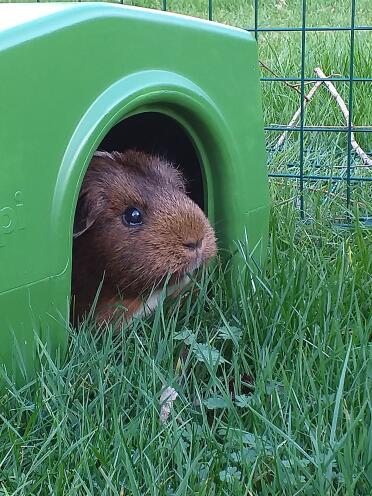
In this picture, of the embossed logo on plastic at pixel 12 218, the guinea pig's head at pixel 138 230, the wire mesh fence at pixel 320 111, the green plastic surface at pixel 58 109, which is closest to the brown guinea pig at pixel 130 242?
the guinea pig's head at pixel 138 230

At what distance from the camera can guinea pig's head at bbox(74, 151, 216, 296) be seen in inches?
76.0

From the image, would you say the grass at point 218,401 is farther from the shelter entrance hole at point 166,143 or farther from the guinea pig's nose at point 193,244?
the shelter entrance hole at point 166,143

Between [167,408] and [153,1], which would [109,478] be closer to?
[167,408]

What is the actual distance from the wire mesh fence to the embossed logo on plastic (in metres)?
1.05

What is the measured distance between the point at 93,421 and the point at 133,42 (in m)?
0.78

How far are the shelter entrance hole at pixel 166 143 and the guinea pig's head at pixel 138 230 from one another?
0.74 feet

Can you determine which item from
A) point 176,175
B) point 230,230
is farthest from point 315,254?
point 176,175

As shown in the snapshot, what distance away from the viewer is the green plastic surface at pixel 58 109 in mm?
1605

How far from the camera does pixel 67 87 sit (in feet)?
5.56

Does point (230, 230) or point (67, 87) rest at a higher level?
point (67, 87)

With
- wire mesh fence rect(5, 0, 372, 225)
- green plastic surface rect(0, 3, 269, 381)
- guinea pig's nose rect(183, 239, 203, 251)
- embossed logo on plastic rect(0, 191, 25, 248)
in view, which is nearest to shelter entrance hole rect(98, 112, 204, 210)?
green plastic surface rect(0, 3, 269, 381)

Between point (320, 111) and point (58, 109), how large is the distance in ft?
6.06

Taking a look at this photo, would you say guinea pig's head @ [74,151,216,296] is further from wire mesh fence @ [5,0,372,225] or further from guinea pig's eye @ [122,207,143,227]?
wire mesh fence @ [5,0,372,225]

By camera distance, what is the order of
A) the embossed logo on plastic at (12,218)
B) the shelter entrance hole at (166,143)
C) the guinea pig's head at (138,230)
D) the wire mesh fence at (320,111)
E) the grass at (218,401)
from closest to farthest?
1. the grass at (218,401)
2. the embossed logo on plastic at (12,218)
3. the guinea pig's head at (138,230)
4. the shelter entrance hole at (166,143)
5. the wire mesh fence at (320,111)
